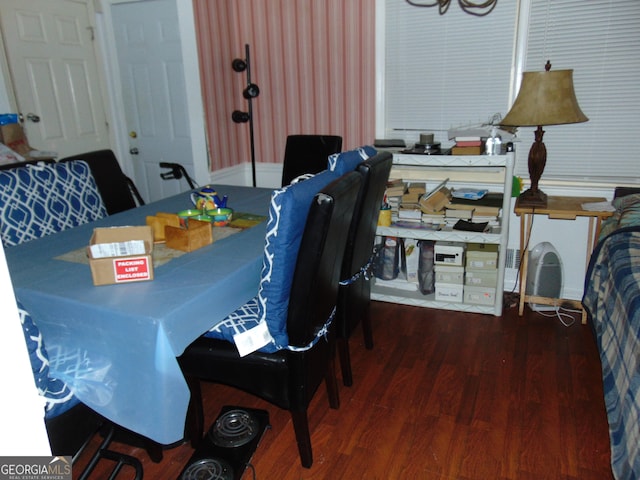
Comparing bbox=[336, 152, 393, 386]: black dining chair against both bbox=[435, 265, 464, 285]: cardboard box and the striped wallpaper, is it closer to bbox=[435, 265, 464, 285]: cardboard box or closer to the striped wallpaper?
bbox=[435, 265, 464, 285]: cardboard box

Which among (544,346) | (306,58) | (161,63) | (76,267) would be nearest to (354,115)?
(306,58)

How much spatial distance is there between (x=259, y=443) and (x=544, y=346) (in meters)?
1.61

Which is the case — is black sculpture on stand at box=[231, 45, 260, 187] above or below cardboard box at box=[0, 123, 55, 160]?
above

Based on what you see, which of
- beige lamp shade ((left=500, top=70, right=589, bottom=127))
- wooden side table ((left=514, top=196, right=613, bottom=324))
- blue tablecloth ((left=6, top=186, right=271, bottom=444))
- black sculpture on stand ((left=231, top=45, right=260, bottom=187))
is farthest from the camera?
black sculpture on stand ((left=231, top=45, right=260, bottom=187))

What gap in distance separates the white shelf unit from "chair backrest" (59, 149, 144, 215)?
61.5 inches

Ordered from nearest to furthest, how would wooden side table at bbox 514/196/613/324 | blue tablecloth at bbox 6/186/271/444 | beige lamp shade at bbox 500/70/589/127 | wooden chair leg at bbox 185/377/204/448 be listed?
blue tablecloth at bbox 6/186/271/444 → wooden chair leg at bbox 185/377/204/448 → beige lamp shade at bbox 500/70/589/127 → wooden side table at bbox 514/196/613/324

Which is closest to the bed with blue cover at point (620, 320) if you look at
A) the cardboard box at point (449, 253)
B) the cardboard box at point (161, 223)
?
the cardboard box at point (449, 253)

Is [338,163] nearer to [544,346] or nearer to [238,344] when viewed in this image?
[238,344]

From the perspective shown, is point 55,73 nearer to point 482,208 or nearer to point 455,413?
point 482,208

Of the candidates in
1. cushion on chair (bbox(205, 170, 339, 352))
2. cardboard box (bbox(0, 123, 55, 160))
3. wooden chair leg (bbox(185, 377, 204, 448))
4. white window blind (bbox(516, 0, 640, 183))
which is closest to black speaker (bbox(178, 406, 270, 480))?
wooden chair leg (bbox(185, 377, 204, 448))

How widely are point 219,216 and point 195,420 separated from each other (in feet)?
2.88

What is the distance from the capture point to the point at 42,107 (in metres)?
3.58

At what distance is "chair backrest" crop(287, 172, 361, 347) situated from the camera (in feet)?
4.65

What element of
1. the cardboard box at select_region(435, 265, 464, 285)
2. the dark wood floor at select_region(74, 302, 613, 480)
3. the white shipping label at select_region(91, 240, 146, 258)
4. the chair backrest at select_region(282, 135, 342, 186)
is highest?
the chair backrest at select_region(282, 135, 342, 186)
